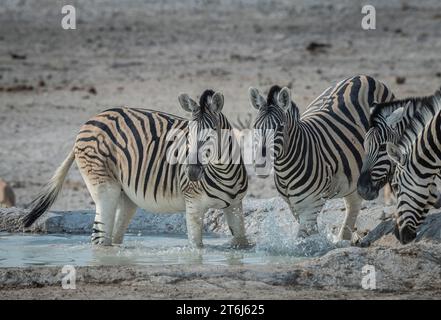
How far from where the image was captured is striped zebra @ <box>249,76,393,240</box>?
24.6 feet

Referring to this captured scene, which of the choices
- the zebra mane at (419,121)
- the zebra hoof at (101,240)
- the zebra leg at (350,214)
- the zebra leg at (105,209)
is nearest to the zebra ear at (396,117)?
the zebra mane at (419,121)

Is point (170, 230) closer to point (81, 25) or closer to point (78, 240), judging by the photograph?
point (78, 240)

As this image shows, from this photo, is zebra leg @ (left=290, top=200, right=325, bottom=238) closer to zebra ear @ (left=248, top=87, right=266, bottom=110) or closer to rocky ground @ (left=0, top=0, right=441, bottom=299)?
rocky ground @ (left=0, top=0, right=441, bottom=299)

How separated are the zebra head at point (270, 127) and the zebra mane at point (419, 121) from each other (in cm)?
78

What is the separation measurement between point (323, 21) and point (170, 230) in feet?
44.0

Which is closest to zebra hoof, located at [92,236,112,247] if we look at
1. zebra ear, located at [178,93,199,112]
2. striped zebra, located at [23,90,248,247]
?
striped zebra, located at [23,90,248,247]

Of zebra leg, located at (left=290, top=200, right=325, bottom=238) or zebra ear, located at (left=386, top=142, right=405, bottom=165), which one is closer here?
zebra ear, located at (left=386, top=142, right=405, bottom=165)

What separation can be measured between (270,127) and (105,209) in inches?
58.7

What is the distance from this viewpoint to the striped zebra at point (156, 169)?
7.61m

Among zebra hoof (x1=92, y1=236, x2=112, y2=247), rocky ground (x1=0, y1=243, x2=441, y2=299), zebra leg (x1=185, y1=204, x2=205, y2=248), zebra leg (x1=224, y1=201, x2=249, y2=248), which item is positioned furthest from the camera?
zebra hoof (x1=92, y1=236, x2=112, y2=247)

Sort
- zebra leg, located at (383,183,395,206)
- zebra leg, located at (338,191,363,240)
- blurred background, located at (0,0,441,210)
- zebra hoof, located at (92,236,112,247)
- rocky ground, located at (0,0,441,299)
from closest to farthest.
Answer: rocky ground, located at (0,0,441,299)
zebra leg, located at (338,191,363,240)
zebra hoof, located at (92,236,112,247)
zebra leg, located at (383,183,395,206)
blurred background, located at (0,0,441,210)

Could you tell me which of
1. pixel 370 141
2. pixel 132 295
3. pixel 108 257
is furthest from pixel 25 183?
pixel 132 295

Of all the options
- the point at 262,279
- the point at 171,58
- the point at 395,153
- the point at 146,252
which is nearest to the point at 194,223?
the point at 146,252

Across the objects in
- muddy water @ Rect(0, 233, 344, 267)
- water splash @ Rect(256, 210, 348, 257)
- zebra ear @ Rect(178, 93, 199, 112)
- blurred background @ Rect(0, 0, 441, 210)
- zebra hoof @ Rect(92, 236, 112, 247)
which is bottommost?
muddy water @ Rect(0, 233, 344, 267)
